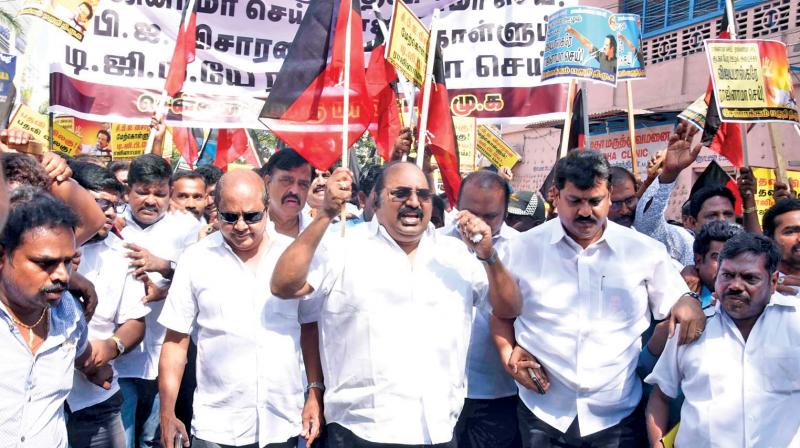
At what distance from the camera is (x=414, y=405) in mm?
2639

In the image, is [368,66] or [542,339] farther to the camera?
[368,66]

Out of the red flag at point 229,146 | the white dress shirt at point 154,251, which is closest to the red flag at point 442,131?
the white dress shirt at point 154,251

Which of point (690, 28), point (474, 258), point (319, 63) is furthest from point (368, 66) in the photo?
point (690, 28)

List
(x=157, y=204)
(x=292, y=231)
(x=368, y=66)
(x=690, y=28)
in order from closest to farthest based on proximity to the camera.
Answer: (x=292, y=231) < (x=157, y=204) < (x=368, y=66) < (x=690, y=28)

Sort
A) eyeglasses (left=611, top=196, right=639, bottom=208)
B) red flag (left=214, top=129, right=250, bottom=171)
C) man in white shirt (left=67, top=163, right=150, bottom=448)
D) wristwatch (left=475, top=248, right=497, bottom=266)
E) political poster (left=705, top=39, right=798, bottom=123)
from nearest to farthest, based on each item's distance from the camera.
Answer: wristwatch (left=475, top=248, right=497, bottom=266)
man in white shirt (left=67, top=163, right=150, bottom=448)
eyeglasses (left=611, top=196, right=639, bottom=208)
political poster (left=705, top=39, right=798, bottom=123)
red flag (left=214, top=129, right=250, bottom=171)

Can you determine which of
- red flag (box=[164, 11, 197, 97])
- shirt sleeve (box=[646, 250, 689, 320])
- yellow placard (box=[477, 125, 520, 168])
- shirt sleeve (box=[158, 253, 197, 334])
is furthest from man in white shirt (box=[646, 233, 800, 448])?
yellow placard (box=[477, 125, 520, 168])

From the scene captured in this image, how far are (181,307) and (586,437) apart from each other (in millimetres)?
1749

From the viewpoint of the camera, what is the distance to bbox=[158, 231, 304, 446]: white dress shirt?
2.80 metres

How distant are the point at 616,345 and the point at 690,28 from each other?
35.3 ft

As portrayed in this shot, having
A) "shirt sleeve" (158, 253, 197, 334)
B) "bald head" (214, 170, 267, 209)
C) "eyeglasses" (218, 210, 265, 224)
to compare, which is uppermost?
"bald head" (214, 170, 267, 209)

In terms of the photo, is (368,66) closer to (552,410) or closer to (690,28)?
(552,410)

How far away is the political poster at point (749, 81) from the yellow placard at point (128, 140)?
18.8ft

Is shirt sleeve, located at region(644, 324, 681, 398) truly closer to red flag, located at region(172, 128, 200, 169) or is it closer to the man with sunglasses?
the man with sunglasses

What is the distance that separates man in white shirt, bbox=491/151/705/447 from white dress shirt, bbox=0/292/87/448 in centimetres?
165
